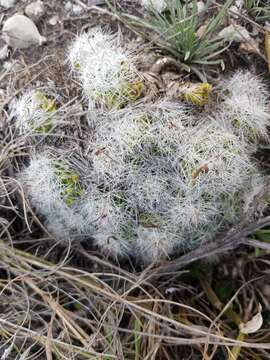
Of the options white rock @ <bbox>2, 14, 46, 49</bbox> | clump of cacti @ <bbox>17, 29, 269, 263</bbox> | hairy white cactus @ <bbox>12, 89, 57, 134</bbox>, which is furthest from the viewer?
white rock @ <bbox>2, 14, 46, 49</bbox>

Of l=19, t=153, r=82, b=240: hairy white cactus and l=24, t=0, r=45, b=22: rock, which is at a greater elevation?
l=24, t=0, r=45, b=22: rock

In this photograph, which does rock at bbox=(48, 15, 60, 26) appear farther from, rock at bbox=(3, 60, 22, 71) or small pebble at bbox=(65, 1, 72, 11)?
rock at bbox=(3, 60, 22, 71)

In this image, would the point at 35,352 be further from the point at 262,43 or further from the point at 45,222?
the point at 262,43

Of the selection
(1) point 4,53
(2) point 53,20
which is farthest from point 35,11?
(1) point 4,53

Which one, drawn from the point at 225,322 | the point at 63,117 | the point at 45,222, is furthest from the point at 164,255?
the point at 63,117

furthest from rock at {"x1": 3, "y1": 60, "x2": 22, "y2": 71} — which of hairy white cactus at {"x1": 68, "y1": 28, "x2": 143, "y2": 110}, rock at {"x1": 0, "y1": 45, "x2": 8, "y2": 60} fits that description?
hairy white cactus at {"x1": 68, "y1": 28, "x2": 143, "y2": 110}

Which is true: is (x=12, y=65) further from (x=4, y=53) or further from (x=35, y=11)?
(x=35, y=11)

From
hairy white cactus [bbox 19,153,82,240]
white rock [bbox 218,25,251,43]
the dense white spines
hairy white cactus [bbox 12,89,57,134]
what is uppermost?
white rock [bbox 218,25,251,43]
